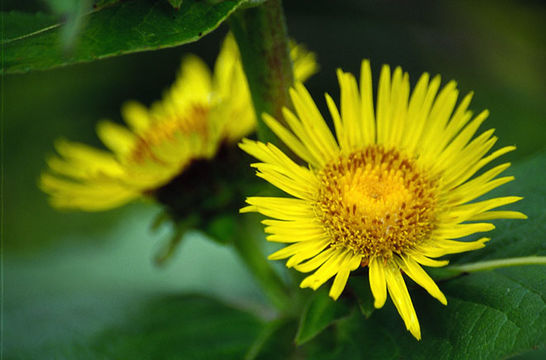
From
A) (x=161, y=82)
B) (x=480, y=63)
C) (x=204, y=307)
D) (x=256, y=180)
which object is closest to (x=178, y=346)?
(x=204, y=307)

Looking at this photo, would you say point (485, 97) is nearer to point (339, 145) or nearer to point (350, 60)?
point (350, 60)

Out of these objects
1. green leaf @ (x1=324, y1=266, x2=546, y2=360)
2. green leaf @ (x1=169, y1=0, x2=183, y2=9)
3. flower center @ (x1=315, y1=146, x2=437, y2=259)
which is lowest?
green leaf @ (x1=324, y1=266, x2=546, y2=360)

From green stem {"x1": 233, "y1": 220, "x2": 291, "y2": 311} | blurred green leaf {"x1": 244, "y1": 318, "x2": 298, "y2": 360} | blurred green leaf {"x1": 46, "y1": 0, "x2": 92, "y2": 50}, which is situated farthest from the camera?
green stem {"x1": 233, "y1": 220, "x2": 291, "y2": 311}

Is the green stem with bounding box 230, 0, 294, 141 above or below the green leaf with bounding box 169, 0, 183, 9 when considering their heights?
below

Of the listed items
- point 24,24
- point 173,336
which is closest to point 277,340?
point 173,336

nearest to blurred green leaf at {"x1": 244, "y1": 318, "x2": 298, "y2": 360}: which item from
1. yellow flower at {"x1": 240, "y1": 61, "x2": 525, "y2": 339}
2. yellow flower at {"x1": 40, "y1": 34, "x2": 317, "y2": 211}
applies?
yellow flower at {"x1": 240, "y1": 61, "x2": 525, "y2": 339}

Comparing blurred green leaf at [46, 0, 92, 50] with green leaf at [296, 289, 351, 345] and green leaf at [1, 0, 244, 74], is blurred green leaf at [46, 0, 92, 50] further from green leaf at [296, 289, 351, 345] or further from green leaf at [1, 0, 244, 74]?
green leaf at [296, 289, 351, 345]

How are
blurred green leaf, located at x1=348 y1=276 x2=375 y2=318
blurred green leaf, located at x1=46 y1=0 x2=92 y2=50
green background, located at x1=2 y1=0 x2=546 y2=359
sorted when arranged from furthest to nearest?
green background, located at x1=2 y1=0 x2=546 y2=359 < blurred green leaf, located at x1=348 y1=276 x2=375 y2=318 < blurred green leaf, located at x1=46 y1=0 x2=92 y2=50
